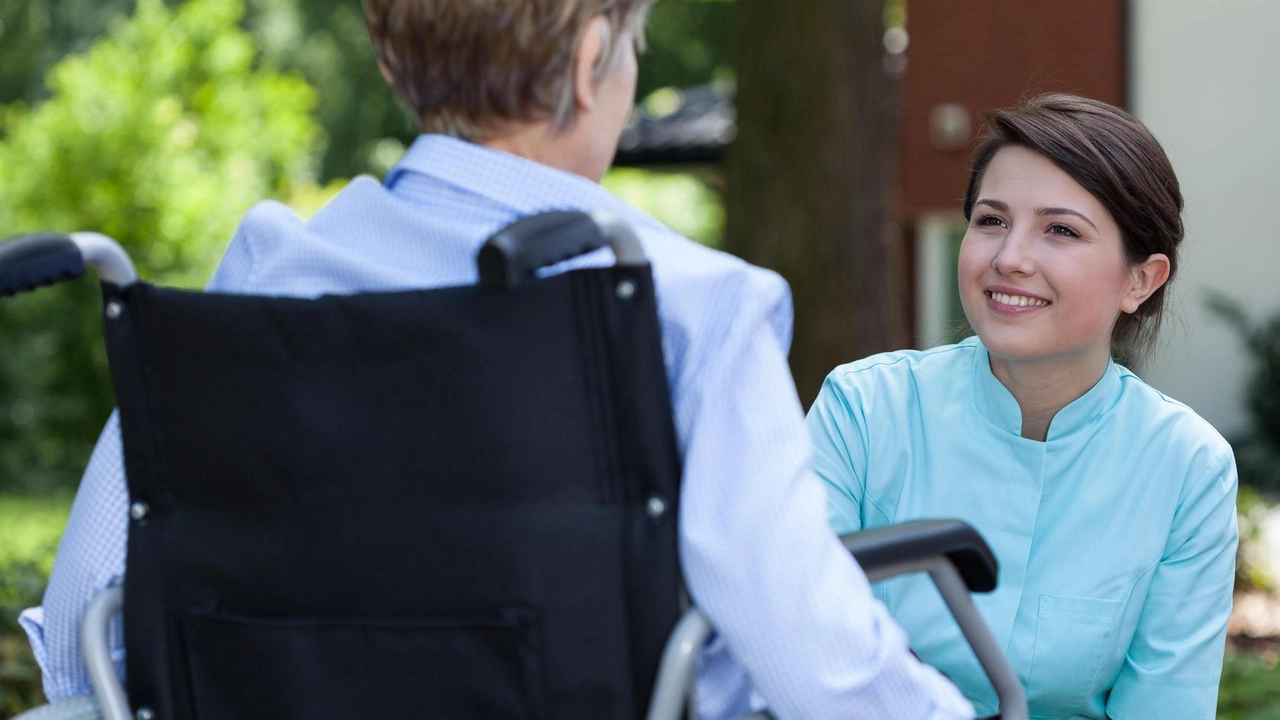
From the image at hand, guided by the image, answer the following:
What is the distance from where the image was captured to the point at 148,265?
1055cm

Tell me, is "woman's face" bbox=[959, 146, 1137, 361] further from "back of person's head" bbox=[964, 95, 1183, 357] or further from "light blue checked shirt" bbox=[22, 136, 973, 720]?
"light blue checked shirt" bbox=[22, 136, 973, 720]

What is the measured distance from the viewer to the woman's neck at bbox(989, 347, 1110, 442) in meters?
2.40

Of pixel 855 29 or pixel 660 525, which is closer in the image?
pixel 660 525

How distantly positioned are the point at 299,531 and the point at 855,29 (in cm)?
443

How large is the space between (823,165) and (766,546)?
4.27m

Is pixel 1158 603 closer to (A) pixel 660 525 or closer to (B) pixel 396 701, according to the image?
(A) pixel 660 525

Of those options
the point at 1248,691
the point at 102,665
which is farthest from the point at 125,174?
the point at 102,665

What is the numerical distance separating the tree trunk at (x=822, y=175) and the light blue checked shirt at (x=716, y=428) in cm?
398

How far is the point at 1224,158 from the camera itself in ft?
39.7

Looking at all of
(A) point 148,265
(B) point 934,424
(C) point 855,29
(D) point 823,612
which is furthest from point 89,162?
(D) point 823,612

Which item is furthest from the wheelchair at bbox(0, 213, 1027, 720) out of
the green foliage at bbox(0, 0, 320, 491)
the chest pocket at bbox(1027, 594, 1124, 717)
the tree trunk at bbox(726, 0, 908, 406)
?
the green foliage at bbox(0, 0, 320, 491)

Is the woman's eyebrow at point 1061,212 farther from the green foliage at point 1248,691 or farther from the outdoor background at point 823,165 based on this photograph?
the outdoor background at point 823,165

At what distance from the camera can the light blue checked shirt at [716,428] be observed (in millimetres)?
1483

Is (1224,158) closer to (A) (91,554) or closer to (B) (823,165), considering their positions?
(B) (823,165)
